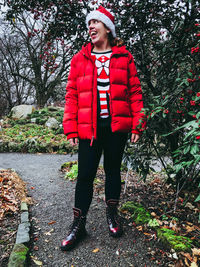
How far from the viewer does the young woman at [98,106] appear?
1903 mm

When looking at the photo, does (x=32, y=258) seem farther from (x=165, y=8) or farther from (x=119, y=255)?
(x=165, y=8)

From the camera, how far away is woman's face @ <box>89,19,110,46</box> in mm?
1953

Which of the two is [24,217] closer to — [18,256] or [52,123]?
[18,256]

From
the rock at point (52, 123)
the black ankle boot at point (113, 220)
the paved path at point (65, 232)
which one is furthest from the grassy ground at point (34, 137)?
the black ankle boot at point (113, 220)

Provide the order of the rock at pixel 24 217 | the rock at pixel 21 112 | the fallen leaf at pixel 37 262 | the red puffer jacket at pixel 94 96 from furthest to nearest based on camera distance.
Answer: the rock at pixel 21 112 → the rock at pixel 24 217 → the red puffer jacket at pixel 94 96 → the fallen leaf at pixel 37 262

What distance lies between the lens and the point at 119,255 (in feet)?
6.17

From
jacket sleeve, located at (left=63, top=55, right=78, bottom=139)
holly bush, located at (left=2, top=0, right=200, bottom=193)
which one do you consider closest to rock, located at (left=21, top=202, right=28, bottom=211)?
jacket sleeve, located at (left=63, top=55, right=78, bottom=139)

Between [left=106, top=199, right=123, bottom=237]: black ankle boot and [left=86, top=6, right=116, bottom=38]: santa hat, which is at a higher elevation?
[left=86, top=6, right=116, bottom=38]: santa hat

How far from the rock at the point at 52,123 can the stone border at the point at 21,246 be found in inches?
314

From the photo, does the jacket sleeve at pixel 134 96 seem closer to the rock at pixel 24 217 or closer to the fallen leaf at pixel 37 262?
the fallen leaf at pixel 37 262

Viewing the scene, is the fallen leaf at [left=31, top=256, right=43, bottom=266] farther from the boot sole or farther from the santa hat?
the santa hat

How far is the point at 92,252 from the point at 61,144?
5.96 m

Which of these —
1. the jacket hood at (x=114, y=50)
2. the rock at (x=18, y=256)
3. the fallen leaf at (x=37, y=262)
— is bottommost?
the fallen leaf at (x=37, y=262)

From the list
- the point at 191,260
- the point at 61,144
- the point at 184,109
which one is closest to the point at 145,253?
the point at 191,260
